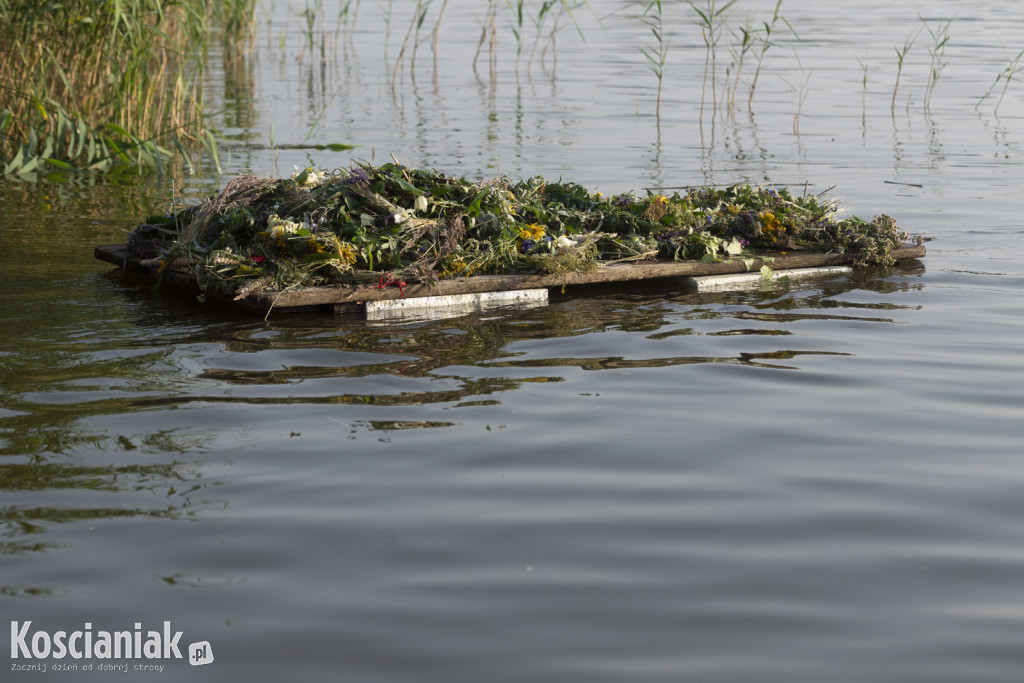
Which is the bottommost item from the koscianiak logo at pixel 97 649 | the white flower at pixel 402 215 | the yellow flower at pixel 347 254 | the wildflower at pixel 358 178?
the koscianiak logo at pixel 97 649

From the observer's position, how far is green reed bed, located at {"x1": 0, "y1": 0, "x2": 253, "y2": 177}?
11.5 meters

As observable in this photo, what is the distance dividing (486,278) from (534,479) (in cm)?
315

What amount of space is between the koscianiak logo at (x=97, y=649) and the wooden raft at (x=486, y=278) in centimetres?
372

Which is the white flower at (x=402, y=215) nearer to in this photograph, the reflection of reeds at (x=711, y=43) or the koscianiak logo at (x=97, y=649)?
the koscianiak logo at (x=97, y=649)

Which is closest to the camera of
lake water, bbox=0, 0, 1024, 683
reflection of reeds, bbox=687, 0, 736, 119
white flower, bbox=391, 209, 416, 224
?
lake water, bbox=0, 0, 1024, 683

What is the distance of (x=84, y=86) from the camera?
12.2 m

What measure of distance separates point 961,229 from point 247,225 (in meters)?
6.92

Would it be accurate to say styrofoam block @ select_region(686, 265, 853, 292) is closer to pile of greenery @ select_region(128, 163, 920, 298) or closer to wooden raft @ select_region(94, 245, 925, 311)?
wooden raft @ select_region(94, 245, 925, 311)

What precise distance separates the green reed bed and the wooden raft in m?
3.87

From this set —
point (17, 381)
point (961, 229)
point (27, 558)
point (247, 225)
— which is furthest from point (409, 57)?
point (27, 558)

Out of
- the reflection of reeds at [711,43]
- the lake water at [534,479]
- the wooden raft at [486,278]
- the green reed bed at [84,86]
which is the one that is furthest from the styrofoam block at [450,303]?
the reflection of reeds at [711,43]

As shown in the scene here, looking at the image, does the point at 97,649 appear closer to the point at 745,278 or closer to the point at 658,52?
the point at 745,278

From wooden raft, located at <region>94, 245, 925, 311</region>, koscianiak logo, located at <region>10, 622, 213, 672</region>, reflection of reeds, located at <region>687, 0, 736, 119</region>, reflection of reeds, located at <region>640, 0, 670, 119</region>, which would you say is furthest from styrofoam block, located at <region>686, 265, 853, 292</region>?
koscianiak logo, located at <region>10, 622, 213, 672</region>

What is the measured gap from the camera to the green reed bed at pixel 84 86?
452 inches
